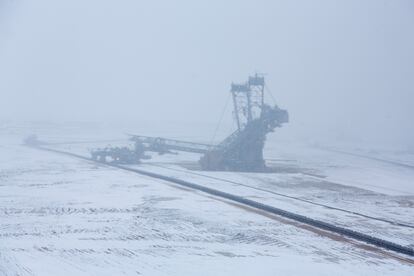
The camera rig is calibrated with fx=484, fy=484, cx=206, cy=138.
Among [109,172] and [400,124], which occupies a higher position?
[400,124]

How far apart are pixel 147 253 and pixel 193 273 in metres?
1.92

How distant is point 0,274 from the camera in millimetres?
10211

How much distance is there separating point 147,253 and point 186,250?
108cm

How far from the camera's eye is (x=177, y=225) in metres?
15.6

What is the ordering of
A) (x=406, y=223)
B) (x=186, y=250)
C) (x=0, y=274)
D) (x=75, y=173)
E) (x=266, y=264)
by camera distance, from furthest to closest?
(x=75, y=173)
(x=406, y=223)
(x=186, y=250)
(x=266, y=264)
(x=0, y=274)

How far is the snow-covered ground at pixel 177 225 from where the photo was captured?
11516 millimetres

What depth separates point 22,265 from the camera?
1091 cm

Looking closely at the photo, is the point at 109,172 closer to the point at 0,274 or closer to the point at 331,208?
the point at 331,208

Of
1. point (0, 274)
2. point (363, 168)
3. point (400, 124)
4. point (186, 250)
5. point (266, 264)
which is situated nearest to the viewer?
point (0, 274)

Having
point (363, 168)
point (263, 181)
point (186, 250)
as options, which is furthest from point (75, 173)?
point (363, 168)

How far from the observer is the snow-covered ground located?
11.5 m

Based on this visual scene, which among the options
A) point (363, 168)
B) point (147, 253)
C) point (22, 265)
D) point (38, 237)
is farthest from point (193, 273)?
point (363, 168)

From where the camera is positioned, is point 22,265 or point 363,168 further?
point 363,168

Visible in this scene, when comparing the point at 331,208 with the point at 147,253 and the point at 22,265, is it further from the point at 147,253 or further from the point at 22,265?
the point at 22,265
